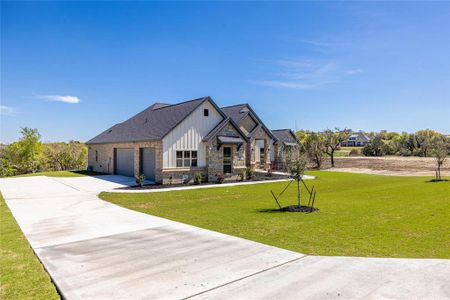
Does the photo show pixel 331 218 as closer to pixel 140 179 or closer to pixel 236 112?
pixel 140 179

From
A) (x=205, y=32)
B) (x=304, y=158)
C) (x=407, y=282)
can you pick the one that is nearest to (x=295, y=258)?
(x=407, y=282)

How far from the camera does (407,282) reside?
524 cm

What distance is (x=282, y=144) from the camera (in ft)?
119

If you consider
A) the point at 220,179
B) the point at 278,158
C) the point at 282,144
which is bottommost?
the point at 220,179

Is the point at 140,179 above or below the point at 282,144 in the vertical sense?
below

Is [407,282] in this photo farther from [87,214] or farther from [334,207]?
[87,214]

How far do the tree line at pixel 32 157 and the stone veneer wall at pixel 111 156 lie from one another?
13.9 feet

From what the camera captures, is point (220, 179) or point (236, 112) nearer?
point (220, 179)

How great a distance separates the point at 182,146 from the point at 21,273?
640 inches

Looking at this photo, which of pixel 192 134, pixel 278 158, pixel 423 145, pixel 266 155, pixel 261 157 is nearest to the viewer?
pixel 192 134

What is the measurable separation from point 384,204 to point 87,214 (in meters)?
13.4

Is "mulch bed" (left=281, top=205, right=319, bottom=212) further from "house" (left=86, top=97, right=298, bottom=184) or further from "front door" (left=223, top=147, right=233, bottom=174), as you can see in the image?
"front door" (left=223, top=147, right=233, bottom=174)

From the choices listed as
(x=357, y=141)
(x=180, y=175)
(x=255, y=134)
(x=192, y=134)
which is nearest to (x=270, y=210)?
(x=180, y=175)

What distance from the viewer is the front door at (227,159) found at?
24.3m
